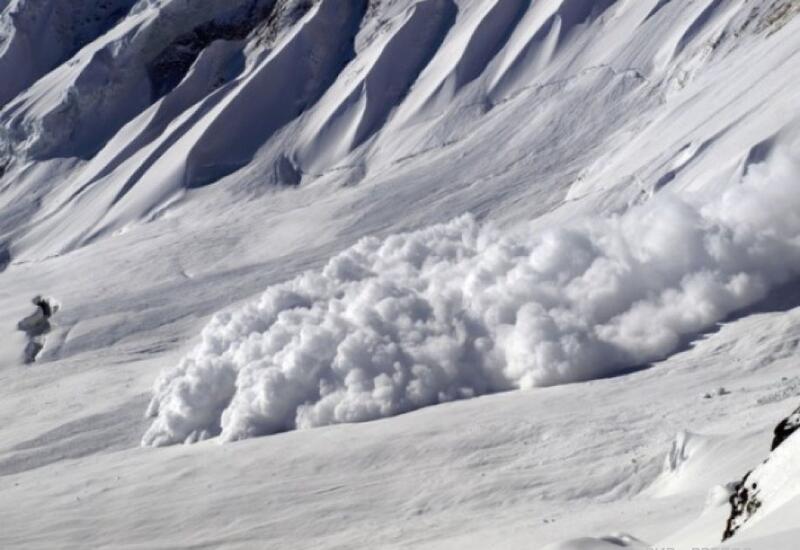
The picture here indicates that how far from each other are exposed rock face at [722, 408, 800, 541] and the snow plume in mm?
20962

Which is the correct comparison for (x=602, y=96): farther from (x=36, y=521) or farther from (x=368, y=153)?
(x=36, y=521)

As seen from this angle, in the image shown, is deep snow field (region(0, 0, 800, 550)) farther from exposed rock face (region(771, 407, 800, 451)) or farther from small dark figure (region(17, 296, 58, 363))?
exposed rock face (region(771, 407, 800, 451))

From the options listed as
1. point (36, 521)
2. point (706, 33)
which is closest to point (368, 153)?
point (706, 33)

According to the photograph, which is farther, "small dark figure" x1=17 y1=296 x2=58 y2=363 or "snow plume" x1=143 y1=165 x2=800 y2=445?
"small dark figure" x1=17 y1=296 x2=58 y2=363

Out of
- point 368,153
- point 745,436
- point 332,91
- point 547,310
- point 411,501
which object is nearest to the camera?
point 745,436

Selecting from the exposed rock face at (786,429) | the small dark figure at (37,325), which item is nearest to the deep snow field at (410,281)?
the small dark figure at (37,325)

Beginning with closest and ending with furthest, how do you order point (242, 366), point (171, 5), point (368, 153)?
point (242, 366) → point (368, 153) → point (171, 5)

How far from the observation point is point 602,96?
184 ft

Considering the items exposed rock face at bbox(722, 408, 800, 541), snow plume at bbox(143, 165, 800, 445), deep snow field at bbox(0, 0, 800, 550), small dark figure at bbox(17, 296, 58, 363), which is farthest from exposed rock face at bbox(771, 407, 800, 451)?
small dark figure at bbox(17, 296, 58, 363)

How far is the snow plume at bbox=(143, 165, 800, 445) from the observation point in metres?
34.6

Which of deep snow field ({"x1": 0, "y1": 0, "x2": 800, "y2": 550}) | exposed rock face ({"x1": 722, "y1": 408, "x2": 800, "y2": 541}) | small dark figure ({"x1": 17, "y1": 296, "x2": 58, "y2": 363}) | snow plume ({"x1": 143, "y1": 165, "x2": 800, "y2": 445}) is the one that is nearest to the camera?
exposed rock face ({"x1": 722, "y1": 408, "x2": 800, "y2": 541})

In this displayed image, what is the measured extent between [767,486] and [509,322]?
25.1 m

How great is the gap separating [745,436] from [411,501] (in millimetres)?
8463

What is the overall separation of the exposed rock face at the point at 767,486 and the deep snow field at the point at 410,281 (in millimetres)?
56
